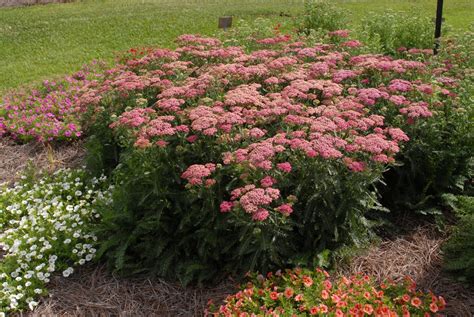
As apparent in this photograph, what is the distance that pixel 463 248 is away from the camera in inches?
155

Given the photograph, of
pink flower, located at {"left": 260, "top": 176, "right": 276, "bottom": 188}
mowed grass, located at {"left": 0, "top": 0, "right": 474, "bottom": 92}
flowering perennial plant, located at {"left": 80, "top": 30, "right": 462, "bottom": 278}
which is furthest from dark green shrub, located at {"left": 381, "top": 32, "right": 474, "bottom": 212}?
mowed grass, located at {"left": 0, "top": 0, "right": 474, "bottom": 92}

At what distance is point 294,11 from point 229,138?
38.6 feet

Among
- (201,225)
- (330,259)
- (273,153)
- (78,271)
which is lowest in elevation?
(78,271)

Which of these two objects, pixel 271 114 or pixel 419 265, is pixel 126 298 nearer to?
pixel 271 114

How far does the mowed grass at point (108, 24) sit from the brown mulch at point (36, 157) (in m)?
3.68

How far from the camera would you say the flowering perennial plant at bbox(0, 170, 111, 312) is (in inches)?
163

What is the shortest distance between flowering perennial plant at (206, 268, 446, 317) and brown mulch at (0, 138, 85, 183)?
3.46m

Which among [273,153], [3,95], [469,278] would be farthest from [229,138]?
[3,95]

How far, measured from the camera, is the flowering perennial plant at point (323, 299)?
3.28 meters

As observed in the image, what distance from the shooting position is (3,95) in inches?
349

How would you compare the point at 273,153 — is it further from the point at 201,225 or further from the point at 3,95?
the point at 3,95

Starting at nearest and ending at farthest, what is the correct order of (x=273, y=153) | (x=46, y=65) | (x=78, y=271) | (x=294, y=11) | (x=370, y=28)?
(x=273, y=153) < (x=78, y=271) < (x=370, y=28) < (x=46, y=65) < (x=294, y=11)

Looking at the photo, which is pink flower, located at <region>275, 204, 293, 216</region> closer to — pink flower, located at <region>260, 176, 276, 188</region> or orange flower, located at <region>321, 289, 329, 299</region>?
pink flower, located at <region>260, 176, 276, 188</region>

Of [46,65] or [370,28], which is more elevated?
[370,28]
